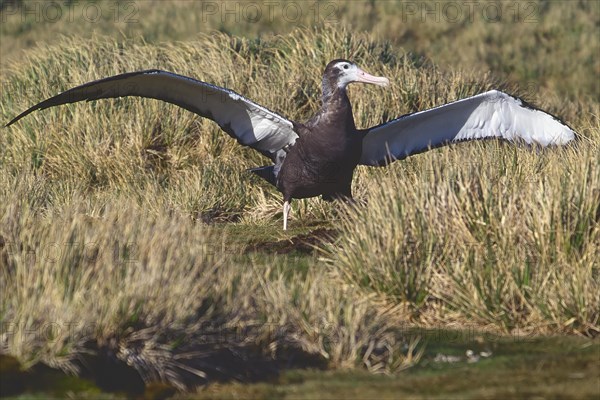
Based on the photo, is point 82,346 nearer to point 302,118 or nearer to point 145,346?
point 145,346

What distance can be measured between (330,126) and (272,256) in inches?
48.1

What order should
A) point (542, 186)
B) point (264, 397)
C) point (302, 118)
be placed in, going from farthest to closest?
point (302, 118)
point (542, 186)
point (264, 397)

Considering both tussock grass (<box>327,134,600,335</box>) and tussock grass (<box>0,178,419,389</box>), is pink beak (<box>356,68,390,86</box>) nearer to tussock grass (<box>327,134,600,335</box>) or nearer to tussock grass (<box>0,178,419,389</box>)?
tussock grass (<box>327,134,600,335</box>)

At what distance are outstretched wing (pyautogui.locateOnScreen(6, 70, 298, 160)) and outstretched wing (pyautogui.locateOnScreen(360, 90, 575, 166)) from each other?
0.81 metres

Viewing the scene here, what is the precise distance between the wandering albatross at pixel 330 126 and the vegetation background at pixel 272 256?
30 cm

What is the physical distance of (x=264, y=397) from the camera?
5469mm

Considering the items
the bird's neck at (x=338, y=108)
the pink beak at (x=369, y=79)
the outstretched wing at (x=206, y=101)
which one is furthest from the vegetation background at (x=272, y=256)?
the pink beak at (x=369, y=79)

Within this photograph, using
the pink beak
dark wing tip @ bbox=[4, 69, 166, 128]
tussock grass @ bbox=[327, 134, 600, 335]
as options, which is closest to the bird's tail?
the pink beak

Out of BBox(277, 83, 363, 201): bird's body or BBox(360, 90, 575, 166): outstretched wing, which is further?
BBox(360, 90, 575, 166): outstretched wing

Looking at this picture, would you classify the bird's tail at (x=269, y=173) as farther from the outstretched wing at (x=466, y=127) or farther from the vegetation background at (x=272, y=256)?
the outstretched wing at (x=466, y=127)

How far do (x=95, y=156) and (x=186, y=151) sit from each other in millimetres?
999

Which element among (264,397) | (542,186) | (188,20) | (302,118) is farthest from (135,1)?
(264,397)

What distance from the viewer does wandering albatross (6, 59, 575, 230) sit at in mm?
9117

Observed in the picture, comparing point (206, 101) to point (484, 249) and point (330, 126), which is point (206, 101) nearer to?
point (330, 126)
